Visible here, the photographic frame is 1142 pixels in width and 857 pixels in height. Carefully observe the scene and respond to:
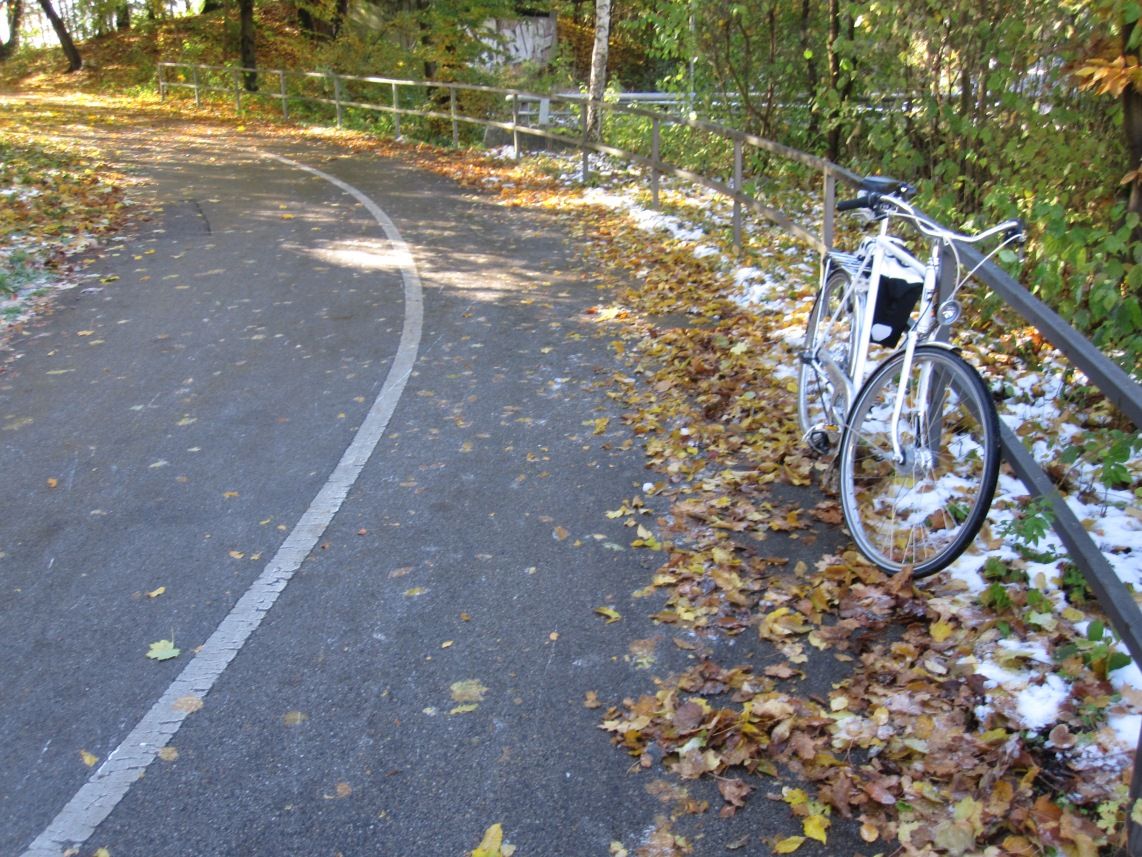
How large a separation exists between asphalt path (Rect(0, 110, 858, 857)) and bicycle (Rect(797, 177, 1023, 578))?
3.69 feet

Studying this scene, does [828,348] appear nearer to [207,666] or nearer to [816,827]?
[816,827]

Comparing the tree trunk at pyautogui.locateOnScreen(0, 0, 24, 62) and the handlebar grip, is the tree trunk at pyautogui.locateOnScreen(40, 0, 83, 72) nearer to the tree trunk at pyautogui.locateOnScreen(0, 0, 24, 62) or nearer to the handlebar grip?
the tree trunk at pyautogui.locateOnScreen(0, 0, 24, 62)

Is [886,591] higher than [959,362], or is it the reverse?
[959,362]

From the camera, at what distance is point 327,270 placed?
35.3ft

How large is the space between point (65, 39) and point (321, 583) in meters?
46.8

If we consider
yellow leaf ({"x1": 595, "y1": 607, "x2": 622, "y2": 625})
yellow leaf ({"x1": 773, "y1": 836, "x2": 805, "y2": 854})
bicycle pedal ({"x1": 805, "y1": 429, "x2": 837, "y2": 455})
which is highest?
bicycle pedal ({"x1": 805, "y1": 429, "x2": 837, "y2": 455})

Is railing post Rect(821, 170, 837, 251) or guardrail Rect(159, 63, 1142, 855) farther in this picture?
railing post Rect(821, 170, 837, 251)

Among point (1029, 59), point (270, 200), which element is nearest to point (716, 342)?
point (1029, 59)

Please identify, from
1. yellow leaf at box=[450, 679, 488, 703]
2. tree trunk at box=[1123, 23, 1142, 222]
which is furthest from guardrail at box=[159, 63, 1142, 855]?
yellow leaf at box=[450, 679, 488, 703]

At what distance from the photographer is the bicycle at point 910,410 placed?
404 centimetres

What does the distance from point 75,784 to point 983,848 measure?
292 cm

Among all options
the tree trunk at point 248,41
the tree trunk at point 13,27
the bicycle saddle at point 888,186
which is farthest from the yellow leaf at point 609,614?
the tree trunk at point 13,27

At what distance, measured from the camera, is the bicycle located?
13.2 feet

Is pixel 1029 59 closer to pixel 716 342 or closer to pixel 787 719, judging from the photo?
pixel 716 342
